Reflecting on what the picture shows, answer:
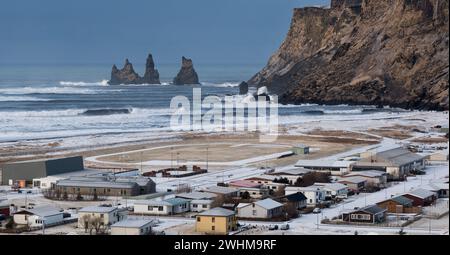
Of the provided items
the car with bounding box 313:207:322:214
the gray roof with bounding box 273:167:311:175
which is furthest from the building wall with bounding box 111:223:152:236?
the gray roof with bounding box 273:167:311:175

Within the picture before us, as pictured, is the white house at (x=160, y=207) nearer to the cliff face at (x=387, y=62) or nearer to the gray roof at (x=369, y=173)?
the gray roof at (x=369, y=173)

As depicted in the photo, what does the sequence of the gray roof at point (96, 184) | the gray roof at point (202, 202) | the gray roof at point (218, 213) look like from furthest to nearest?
the gray roof at point (96, 184)
the gray roof at point (202, 202)
the gray roof at point (218, 213)

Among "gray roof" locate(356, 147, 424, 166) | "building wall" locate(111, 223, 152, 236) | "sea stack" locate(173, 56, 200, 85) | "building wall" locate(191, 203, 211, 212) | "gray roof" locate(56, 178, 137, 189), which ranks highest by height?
"sea stack" locate(173, 56, 200, 85)

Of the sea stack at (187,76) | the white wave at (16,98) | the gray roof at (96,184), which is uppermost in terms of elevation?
the sea stack at (187,76)

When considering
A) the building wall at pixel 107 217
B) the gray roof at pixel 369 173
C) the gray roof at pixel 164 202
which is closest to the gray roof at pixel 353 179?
the gray roof at pixel 369 173

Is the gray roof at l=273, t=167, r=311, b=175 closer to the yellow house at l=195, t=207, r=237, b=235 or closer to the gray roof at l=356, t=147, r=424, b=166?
the gray roof at l=356, t=147, r=424, b=166

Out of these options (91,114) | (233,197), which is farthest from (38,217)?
(91,114)
